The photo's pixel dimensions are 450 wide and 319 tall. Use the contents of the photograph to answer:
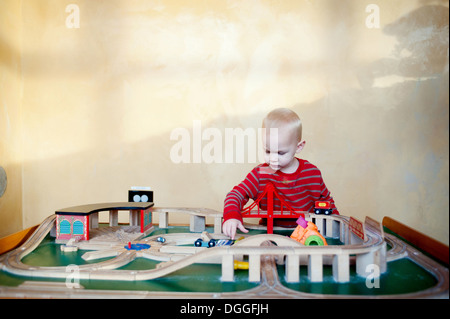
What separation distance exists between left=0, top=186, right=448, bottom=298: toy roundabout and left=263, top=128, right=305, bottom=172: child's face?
153 mm

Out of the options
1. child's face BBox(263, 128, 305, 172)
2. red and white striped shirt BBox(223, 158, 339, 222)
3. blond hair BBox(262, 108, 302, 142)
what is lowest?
red and white striped shirt BBox(223, 158, 339, 222)

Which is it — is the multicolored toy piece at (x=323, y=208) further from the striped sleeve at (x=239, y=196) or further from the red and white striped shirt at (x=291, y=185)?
the striped sleeve at (x=239, y=196)

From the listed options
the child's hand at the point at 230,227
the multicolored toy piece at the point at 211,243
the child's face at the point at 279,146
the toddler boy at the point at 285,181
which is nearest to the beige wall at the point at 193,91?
the toddler boy at the point at 285,181

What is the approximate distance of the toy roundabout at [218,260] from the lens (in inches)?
27.5

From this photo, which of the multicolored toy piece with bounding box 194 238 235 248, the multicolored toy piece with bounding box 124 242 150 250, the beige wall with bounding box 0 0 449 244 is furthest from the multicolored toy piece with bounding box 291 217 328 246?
the beige wall with bounding box 0 0 449 244

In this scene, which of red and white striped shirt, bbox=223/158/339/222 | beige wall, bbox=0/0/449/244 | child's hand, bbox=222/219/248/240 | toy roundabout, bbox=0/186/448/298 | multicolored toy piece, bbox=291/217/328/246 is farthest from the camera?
beige wall, bbox=0/0/449/244

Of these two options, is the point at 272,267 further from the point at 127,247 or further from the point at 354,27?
the point at 354,27

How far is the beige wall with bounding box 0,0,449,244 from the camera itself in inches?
94.0

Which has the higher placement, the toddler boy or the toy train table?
the toddler boy

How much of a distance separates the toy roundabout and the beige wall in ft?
4.31

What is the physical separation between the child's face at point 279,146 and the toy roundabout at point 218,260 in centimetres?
15

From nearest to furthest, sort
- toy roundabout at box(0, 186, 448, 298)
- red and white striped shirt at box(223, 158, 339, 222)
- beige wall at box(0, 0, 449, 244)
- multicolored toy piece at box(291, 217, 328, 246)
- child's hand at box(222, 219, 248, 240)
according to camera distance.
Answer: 1. toy roundabout at box(0, 186, 448, 298)
2. multicolored toy piece at box(291, 217, 328, 246)
3. child's hand at box(222, 219, 248, 240)
4. red and white striped shirt at box(223, 158, 339, 222)
5. beige wall at box(0, 0, 449, 244)

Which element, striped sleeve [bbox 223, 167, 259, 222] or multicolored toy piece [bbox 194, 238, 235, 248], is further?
striped sleeve [bbox 223, 167, 259, 222]

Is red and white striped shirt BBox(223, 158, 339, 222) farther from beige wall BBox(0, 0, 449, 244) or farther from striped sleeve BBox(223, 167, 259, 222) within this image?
beige wall BBox(0, 0, 449, 244)
